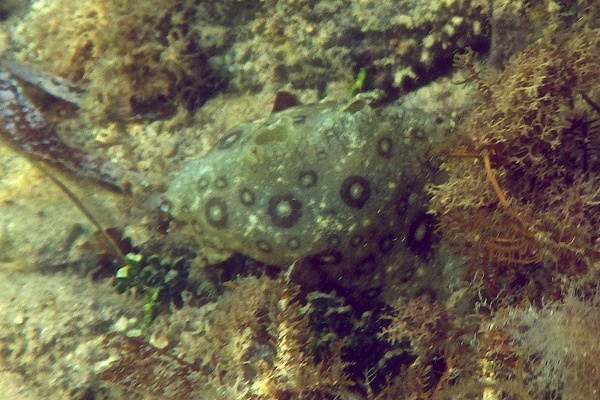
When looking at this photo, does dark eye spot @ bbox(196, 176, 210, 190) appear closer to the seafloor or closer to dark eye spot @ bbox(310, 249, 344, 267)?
the seafloor

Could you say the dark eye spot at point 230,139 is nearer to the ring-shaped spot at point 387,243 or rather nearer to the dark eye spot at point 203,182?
the dark eye spot at point 203,182

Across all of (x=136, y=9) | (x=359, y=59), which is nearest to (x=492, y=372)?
(x=359, y=59)

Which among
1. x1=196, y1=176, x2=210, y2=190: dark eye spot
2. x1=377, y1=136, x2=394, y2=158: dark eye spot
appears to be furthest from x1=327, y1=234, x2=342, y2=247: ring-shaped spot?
x1=196, y1=176, x2=210, y2=190: dark eye spot

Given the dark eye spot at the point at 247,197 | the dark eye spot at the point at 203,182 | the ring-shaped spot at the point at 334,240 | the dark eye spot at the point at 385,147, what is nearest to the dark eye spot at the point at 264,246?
the dark eye spot at the point at 247,197

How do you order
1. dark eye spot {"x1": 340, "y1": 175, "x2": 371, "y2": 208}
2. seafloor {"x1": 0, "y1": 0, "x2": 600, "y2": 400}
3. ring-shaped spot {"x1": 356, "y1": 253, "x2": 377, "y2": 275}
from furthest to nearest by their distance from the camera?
ring-shaped spot {"x1": 356, "y1": 253, "x2": 377, "y2": 275} → dark eye spot {"x1": 340, "y1": 175, "x2": 371, "y2": 208} → seafloor {"x1": 0, "y1": 0, "x2": 600, "y2": 400}

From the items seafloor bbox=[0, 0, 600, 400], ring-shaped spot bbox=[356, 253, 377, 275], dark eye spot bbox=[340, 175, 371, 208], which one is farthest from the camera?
ring-shaped spot bbox=[356, 253, 377, 275]

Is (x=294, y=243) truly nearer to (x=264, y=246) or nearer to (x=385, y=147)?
(x=264, y=246)
